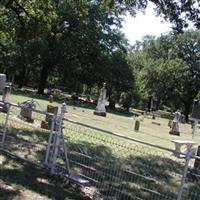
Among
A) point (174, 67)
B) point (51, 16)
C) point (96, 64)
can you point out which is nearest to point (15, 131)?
point (51, 16)

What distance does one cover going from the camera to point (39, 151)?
40.8 ft

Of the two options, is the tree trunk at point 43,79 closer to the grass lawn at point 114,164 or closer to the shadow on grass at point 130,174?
the grass lawn at point 114,164

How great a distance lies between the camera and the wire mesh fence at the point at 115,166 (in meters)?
9.48

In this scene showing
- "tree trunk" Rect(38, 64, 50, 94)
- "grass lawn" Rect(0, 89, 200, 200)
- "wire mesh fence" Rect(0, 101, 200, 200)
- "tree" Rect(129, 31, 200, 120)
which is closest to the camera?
"wire mesh fence" Rect(0, 101, 200, 200)

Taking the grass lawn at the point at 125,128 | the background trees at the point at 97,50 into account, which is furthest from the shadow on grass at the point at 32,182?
the grass lawn at the point at 125,128

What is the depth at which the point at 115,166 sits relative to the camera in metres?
11.7

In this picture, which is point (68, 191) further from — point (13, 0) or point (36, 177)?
point (13, 0)

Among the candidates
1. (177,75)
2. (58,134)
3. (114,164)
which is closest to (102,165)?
(114,164)

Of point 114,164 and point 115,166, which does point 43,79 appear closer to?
point 114,164

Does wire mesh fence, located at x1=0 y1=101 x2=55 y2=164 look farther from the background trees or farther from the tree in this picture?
the tree

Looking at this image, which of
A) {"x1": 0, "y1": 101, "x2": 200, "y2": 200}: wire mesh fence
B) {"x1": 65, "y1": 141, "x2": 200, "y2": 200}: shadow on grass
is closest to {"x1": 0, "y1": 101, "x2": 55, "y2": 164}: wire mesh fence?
{"x1": 0, "y1": 101, "x2": 200, "y2": 200}: wire mesh fence

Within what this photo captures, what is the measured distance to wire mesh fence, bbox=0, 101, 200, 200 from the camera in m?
9.48

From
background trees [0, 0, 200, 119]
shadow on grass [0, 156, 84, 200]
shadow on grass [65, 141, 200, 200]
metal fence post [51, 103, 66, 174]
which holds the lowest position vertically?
shadow on grass [0, 156, 84, 200]

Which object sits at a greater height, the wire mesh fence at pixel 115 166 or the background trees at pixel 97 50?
the background trees at pixel 97 50
